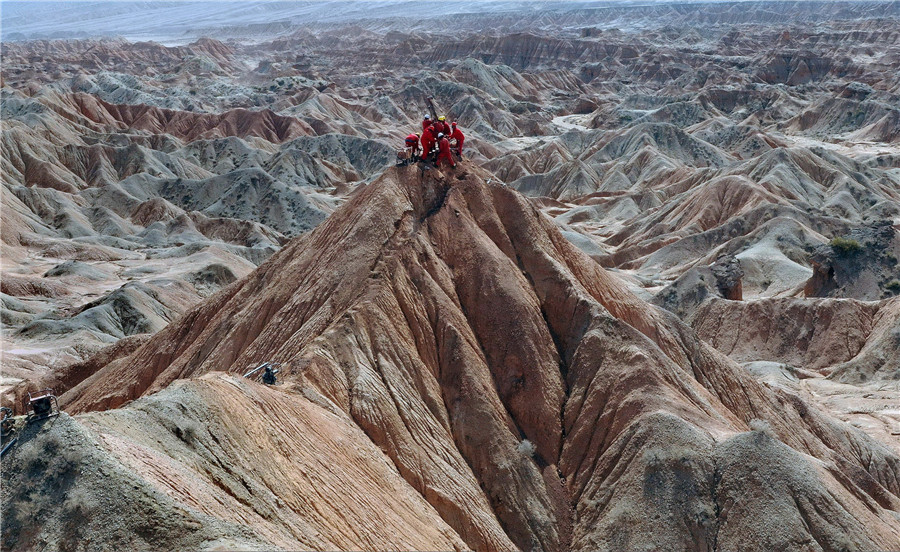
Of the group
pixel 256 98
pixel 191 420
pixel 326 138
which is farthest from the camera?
pixel 256 98

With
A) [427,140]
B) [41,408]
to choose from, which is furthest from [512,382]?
[41,408]

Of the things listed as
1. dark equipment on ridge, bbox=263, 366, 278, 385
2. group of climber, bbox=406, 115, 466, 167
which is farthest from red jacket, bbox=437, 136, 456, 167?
dark equipment on ridge, bbox=263, 366, 278, 385

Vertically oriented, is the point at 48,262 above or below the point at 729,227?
below

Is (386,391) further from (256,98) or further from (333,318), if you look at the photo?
(256,98)

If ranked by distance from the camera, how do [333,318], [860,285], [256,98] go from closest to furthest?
[333,318] → [860,285] → [256,98]

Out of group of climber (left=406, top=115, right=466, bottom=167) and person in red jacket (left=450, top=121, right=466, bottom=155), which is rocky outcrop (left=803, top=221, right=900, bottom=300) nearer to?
person in red jacket (left=450, top=121, right=466, bottom=155)

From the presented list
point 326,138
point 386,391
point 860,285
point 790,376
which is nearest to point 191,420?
point 386,391

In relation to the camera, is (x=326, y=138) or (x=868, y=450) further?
(x=326, y=138)

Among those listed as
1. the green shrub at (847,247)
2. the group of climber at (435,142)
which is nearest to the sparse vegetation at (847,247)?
the green shrub at (847,247)
